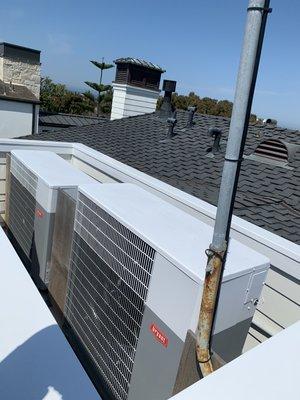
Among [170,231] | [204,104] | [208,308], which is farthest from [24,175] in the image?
[204,104]

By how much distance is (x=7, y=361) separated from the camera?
1.67 metres

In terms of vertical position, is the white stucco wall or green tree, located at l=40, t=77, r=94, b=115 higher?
green tree, located at l=40, t=77, r=94, b=115

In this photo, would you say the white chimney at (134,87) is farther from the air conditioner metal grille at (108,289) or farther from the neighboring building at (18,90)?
the air conditioner metal grille at (108,289)

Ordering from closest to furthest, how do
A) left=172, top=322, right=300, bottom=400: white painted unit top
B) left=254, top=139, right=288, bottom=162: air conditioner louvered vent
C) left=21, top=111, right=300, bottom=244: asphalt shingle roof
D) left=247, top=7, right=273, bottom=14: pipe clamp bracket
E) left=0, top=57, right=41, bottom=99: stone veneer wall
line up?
1. left=172, top=322, right=300, bottom=400: white painted unit top
2. left=247, top=7, right=273, bottom=14: pipe clamp bracket
3. left=21, top=111, right=300, bottom=244: asphalt shingle roof
4. left=254, top=139, right=288, bottom=162: air conditioner louvered vent
5. left=0, top=57, right=41, bottom=99: stone veneer wall

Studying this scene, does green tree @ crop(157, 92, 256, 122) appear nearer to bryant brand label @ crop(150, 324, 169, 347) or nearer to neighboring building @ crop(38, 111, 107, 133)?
neighboring building @ crop(38, 111, 107, 133)

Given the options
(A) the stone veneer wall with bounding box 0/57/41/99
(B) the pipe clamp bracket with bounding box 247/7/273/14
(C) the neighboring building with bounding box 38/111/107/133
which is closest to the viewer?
(B) the pipe clamp bracket with bounding box 247/7/273/14

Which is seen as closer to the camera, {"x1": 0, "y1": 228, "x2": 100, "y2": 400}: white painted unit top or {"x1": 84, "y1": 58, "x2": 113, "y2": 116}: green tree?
{"x1": 0, "y1": 228, "x2": 100, "y2": 400}: white painted unit top

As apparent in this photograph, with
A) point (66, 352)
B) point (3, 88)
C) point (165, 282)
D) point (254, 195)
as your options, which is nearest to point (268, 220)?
point (254, 195)

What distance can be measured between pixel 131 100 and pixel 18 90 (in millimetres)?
5159

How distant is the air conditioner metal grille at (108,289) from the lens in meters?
2.39

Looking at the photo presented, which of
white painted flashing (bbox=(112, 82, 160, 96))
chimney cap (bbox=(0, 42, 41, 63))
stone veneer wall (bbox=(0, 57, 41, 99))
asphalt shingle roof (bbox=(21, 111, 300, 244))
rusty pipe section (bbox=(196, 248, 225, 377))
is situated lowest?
rusty pipe section (bbox=(196, 248, 225, 377))

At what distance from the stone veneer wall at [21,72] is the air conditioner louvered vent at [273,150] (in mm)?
11585

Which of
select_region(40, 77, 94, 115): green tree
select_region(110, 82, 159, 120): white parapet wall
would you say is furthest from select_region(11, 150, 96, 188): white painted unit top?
select_region(40, 77, 94, 115): green tree

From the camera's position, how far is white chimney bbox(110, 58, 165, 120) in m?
10.6
